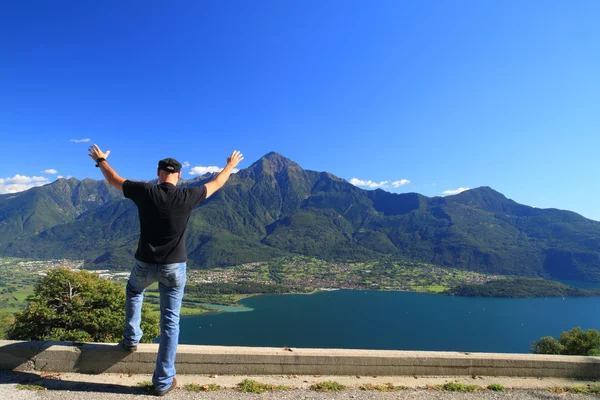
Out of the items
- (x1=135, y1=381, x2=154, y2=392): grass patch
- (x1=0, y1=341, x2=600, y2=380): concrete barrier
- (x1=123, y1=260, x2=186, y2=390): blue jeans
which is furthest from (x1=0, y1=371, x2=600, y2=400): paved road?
(x1=123, y1=260, x2=186, y2=390): blue jeans

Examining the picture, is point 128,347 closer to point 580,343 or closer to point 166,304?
point 166,304

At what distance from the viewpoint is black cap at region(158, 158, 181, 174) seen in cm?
435

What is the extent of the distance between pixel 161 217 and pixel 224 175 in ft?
3.28

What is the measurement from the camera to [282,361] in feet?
17.6

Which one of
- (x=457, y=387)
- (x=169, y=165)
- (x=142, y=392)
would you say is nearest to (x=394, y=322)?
(x=457, y=387)

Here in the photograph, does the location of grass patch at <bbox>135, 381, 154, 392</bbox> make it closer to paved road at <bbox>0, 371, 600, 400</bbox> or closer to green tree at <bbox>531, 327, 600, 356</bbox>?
paved road at <bbox>0, 371, 600, 400</bbox>

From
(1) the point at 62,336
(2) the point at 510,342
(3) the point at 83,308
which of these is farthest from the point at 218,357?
(2) the point at 510,342

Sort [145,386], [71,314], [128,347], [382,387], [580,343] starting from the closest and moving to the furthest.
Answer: [145,386] < [128,347] < [382,387] < [71,314] < [580,343]

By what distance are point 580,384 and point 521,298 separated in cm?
19929

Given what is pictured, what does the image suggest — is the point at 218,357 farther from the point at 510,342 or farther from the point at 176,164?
the point at 510,342

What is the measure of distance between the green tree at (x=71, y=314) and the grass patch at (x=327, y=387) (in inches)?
670

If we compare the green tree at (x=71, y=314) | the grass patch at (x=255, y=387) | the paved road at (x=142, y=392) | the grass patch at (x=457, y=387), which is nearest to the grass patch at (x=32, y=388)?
the paved road at (x=142, y=392)

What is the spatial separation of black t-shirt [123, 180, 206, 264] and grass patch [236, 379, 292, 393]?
1.97 m

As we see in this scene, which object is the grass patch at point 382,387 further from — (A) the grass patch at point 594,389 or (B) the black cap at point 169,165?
(B) the black cap at point 169,165
